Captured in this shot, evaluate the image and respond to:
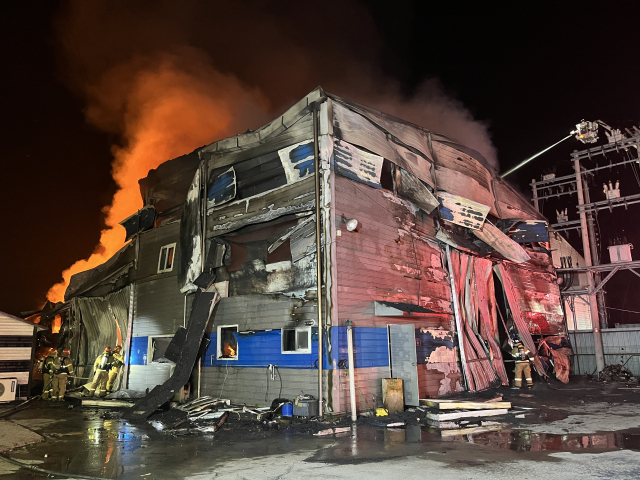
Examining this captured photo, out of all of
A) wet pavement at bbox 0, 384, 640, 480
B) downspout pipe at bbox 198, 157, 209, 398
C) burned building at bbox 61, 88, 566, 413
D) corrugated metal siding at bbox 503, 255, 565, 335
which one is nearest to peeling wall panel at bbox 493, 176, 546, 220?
burned building at bbox 61, 88, 566, 413

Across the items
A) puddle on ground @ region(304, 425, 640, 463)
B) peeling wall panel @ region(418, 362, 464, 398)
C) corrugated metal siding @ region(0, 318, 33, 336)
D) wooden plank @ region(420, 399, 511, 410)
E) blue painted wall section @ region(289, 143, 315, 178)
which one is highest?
blue painted wall section @ region(289, 143, 315, 178)

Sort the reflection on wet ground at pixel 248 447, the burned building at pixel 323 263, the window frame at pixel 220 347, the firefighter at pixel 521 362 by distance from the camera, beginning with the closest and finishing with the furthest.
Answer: the reflection on wet ground at pixel 248 447, the burned building at pixel 323 263, the window frame at pixel 220 347, the firefighter at pixel 521 362

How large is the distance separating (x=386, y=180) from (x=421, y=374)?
17.8ft

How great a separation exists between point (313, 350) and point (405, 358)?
7.61 feet

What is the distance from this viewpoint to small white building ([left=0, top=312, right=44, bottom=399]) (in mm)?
15078

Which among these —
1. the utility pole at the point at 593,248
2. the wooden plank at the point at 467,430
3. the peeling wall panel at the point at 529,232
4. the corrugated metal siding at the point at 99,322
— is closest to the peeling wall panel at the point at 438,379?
the wooden plank at the point at 467,430

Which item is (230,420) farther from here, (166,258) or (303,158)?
(166,258)

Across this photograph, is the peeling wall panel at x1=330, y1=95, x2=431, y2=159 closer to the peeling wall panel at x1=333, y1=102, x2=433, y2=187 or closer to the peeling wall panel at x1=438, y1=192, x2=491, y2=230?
the peeling wall panel at x1=333, y1=102, x2=433, y2=187

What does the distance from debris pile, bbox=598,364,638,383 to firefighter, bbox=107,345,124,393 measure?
17.8m

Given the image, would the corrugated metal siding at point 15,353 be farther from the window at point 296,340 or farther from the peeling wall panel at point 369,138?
the peeling wall panel at point 369,138

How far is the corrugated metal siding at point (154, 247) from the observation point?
1521 cm

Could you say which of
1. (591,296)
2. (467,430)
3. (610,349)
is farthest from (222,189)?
(610,349)

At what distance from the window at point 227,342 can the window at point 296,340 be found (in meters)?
1.94

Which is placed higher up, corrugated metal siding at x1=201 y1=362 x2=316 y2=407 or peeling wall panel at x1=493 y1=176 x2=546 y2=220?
peeling wall panel at x1=493 y1=176 x2=546 y2=220
